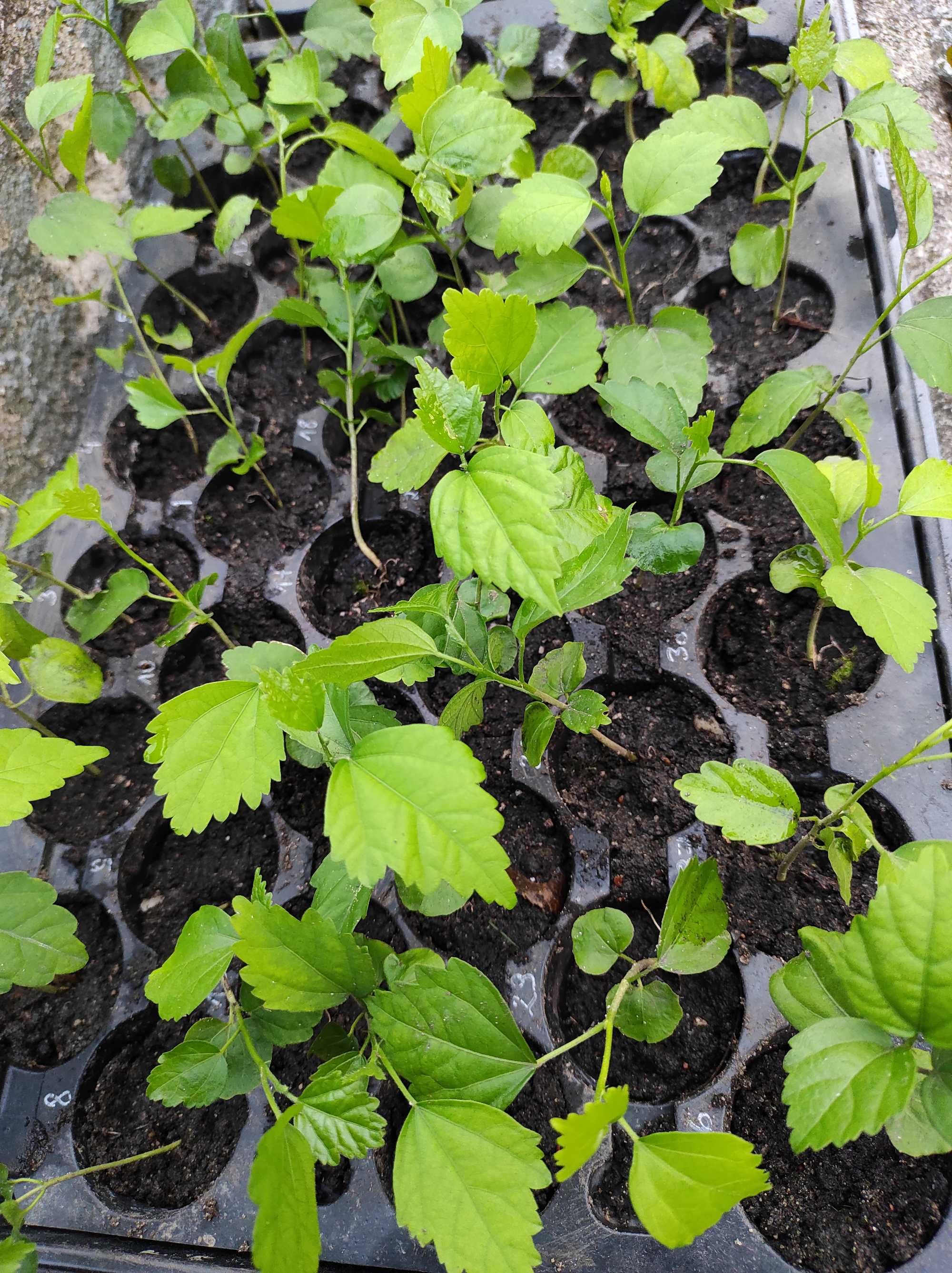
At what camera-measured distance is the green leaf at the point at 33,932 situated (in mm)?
642

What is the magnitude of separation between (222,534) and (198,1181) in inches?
27.7

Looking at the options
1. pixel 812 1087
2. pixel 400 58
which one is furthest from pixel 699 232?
→ pixel 812 1087

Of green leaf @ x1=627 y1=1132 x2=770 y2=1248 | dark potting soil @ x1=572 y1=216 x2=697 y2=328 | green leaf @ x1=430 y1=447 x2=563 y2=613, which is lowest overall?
green leaf @ x1=627 y1=1132 x2=770 y2=1248

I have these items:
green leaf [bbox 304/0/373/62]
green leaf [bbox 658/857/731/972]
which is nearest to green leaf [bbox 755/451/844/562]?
green leaf [bbox 658/857/731/972]

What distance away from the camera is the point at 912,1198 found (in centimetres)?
63

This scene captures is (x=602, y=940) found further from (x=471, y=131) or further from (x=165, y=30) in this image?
(x=165, y=30)

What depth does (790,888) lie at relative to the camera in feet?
2.45

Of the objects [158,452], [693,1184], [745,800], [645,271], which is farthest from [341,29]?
[693,1184]

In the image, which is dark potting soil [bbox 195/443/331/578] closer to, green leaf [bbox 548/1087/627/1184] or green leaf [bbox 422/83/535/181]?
green leaf [bbox 422/83/535/181]

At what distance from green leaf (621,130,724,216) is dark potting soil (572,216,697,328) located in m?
0.22

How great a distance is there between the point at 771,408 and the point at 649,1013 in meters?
0.59

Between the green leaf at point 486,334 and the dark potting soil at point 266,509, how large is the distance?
1.46 ft

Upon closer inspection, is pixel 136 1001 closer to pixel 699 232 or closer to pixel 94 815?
pixel 94 815

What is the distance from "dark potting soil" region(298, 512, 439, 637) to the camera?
937 millimetres
